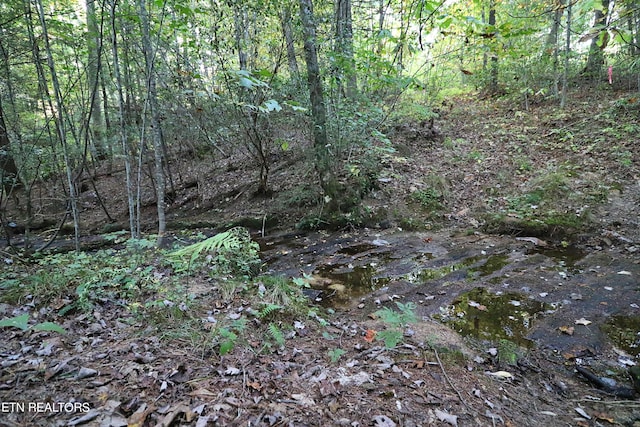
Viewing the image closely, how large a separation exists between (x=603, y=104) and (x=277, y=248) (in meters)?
11.7

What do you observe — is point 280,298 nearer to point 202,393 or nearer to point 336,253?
point 202,393

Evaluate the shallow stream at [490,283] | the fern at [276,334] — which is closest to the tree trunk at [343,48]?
the shallow stream at [490,283]

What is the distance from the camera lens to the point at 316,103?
750cm

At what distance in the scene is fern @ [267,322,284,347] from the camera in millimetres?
3094

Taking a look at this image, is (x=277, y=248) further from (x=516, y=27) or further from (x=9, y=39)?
(x=9, y=39)

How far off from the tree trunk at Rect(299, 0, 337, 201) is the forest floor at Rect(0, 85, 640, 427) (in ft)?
3.10

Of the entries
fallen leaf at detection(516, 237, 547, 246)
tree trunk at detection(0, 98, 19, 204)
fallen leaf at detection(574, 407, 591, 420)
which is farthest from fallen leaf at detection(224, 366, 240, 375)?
fallen leaf at detection(516, 237, 547, 246)

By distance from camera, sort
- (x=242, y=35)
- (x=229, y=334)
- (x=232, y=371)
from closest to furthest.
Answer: (x=232, y=371), (x=229, y=334), (x=242, y=35)

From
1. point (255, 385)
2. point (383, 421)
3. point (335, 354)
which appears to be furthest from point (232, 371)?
point (383, 421)

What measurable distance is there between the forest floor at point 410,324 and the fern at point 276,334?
0.03m

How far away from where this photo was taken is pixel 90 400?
1997mm

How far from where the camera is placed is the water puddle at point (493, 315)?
382cm

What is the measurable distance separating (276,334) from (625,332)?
13.1ft

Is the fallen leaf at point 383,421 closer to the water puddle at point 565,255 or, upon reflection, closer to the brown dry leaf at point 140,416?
the brown dry leaf at point 140,416
